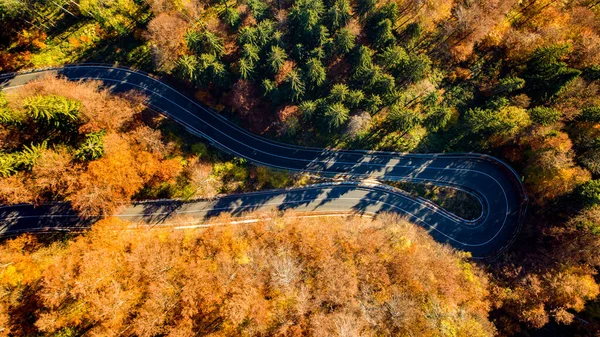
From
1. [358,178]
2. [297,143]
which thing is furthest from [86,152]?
[358,178]

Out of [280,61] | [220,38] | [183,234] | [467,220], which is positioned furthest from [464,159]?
[183,234]

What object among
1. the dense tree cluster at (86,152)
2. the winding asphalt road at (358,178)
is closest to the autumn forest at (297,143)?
the dense tree cluster at (86,152)

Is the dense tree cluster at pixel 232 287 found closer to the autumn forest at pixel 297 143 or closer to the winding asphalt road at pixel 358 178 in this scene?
the autumn forest at pixel 297 143

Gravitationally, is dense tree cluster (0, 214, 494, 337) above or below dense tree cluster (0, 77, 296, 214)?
below

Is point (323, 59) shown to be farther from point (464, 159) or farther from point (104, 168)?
point (104, 168)

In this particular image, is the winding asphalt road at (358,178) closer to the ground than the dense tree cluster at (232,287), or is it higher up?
higher up

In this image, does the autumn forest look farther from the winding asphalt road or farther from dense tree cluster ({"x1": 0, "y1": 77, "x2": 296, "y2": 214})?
the winding asphalt road

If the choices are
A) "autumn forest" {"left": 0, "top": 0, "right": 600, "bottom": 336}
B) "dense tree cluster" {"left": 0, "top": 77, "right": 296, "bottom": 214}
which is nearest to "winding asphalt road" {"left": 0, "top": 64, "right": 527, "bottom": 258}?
"autumn forest" {"left": 0, "top": 0, "right": 600, "bottom": 336}
